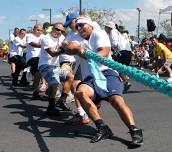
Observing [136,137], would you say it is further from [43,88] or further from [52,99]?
[43,88]

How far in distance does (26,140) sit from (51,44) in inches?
92.8

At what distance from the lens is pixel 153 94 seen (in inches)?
435

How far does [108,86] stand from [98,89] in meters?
0.13

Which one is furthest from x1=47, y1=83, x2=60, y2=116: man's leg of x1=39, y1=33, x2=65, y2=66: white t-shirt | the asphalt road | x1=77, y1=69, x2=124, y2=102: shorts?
x1=77, y1=69, x2=124, y2=102: shorts

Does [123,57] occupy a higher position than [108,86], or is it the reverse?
[108,86]

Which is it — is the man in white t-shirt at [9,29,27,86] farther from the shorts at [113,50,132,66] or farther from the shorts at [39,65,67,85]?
the shorts at [39,65,67,85]

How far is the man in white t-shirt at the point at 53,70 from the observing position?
316 inches

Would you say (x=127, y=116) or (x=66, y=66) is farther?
(x=66, y=66)

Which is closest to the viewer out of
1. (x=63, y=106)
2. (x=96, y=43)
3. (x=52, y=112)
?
(x=96, y=43)

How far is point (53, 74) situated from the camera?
8.07m

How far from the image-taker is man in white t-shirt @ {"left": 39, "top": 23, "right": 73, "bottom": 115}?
802 cm

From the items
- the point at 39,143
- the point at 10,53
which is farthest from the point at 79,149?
the point at 10,53

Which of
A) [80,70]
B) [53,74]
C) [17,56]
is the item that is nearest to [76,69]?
[80,70]

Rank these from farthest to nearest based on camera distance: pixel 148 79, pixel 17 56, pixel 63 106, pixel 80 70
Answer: pixel 17 56, pixel 63 106, pixel 80 70, pixel 148 79
